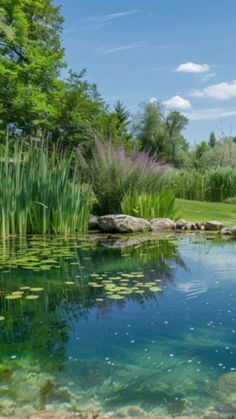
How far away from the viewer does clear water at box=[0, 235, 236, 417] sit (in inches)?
95.5

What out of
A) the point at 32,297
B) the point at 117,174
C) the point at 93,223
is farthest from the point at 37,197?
the point at 32,297

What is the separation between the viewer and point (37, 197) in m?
8.26

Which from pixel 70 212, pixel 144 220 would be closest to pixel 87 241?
pixel 70 212

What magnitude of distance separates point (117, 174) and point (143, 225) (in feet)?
4.22

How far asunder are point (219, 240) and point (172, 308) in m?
4.45

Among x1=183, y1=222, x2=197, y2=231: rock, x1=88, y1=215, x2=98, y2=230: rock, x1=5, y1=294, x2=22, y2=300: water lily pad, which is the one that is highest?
x1=88, y1=215, x2=98, y2=230: rock

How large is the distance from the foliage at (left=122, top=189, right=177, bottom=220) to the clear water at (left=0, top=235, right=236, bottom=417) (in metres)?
3.82

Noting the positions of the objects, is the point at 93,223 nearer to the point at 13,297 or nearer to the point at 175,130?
the point at 13,297

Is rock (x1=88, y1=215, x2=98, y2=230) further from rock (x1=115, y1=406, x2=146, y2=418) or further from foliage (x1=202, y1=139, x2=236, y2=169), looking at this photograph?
foliage (x1=202, y1=139, x2=236, y2=169)

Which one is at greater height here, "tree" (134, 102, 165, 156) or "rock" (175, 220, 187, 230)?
"tree" (134, 102, 165, 156)

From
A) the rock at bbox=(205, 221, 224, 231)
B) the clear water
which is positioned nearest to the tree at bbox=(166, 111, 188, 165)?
the rock at bbox=(205, 221, 224, 231)

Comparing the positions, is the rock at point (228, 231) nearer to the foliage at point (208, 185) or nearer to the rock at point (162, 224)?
the rock at point (162, 224)

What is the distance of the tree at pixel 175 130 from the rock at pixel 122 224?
105 feet

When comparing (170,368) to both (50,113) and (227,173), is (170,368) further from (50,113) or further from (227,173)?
(227,173)
